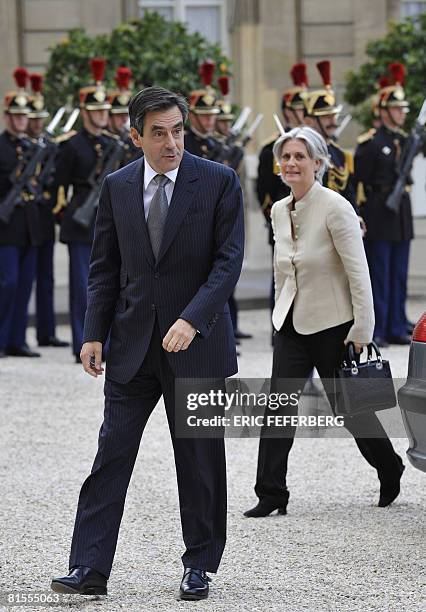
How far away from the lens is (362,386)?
5.86 metres

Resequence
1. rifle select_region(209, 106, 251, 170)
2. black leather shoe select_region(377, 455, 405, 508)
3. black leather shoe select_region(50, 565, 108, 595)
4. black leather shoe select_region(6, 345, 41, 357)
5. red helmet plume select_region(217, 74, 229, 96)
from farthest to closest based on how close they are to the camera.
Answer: red helmet plume select_region(217, 74, 229, 96) → rifle select_region(209, 106, 251, 170) → black leather shoe select_region(6, 345, 41, 357) → black leather shoe select_region(377, 455, 405, 508) → black leather shoe select_region(50, 565, 108, 595)

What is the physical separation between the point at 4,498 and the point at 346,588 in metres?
1.96

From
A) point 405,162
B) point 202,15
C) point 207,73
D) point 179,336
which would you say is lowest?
point 405,162

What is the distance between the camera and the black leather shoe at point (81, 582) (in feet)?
15.7

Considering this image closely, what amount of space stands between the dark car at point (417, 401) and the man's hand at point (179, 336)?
1141mm

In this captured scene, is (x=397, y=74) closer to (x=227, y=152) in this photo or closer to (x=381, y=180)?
(x=381, y=180)

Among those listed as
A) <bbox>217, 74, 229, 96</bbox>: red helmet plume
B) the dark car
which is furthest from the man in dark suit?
<bbox>217, 74, 229, 96</bbox>: red helmet plume

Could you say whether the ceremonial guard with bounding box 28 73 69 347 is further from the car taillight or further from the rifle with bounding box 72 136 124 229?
the car taillight

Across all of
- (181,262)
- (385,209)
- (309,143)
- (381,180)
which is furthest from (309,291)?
(381,180)

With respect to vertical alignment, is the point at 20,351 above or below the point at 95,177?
below

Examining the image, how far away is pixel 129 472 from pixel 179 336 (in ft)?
1.74

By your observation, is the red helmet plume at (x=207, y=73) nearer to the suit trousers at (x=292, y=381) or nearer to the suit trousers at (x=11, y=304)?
the suit trousers at (x=11, y=304)

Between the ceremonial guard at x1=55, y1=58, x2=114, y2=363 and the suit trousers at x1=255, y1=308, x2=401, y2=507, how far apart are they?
519 centimetres

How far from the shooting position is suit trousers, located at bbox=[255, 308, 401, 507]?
6.02 m
